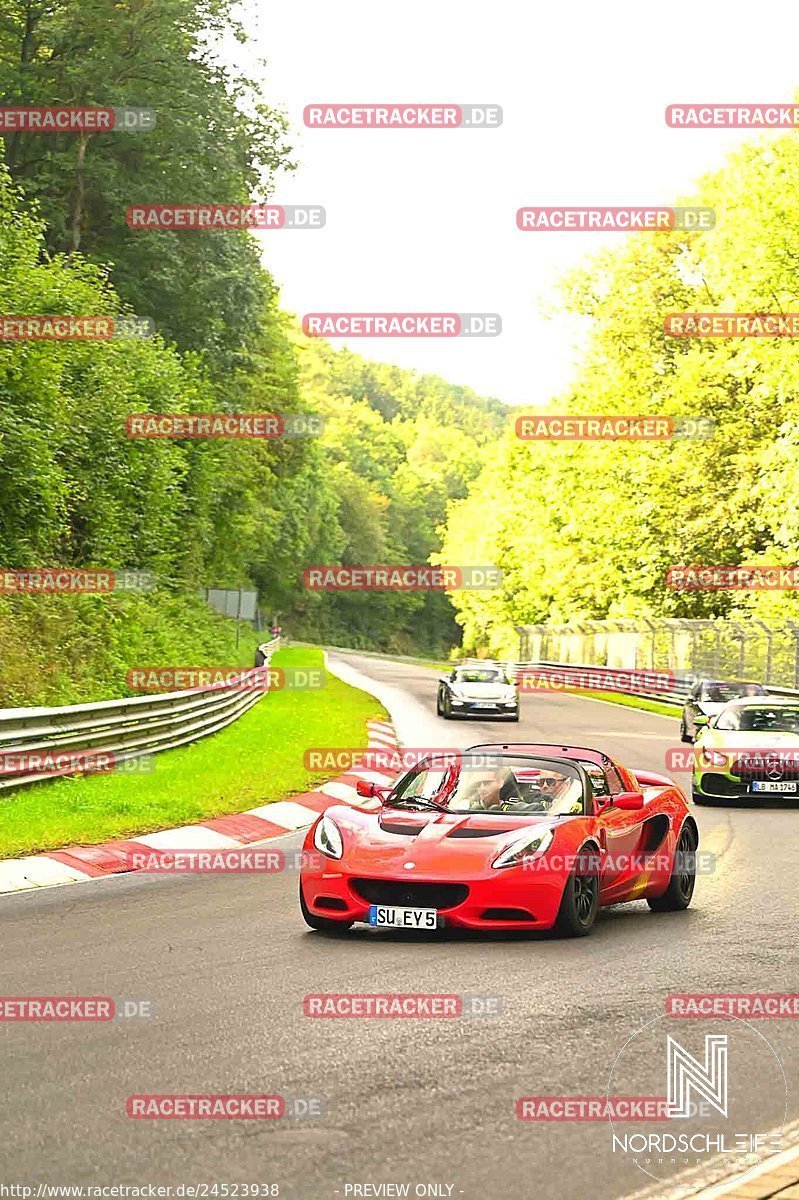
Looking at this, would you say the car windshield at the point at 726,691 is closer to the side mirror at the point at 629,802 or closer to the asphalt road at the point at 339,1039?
the asphalt road at the point at 339,1039

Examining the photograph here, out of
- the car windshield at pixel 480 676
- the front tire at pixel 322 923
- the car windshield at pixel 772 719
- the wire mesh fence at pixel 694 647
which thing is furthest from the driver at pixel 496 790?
→ the wire mesh fence at pixel 694 647

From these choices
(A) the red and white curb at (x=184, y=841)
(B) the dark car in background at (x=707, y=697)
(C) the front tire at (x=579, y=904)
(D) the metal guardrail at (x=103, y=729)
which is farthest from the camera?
(B) the dark car in background at (x=707, y=697)

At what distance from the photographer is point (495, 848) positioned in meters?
10.7

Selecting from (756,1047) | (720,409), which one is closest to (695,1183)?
(756,1047)

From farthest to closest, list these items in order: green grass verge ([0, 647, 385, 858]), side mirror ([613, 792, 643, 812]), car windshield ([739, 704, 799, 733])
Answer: car windshield ([739, 704, 799, 733]) → green grass verge ([0, 647, 385, 858]) → side mirror ([613, 792, 643, 812])

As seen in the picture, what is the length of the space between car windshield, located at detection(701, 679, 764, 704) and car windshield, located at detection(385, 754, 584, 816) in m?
22.4

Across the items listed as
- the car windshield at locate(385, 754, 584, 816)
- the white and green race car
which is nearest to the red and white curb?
the car windshield at locate(385, 754, 584, 816)

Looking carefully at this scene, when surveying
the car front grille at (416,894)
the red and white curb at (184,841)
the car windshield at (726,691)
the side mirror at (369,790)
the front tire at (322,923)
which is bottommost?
the red and white curb at (184,841)

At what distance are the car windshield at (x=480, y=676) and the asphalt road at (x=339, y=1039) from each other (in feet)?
91.3

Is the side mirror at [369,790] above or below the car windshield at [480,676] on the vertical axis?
above

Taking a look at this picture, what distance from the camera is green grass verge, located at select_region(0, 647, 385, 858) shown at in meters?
16.0

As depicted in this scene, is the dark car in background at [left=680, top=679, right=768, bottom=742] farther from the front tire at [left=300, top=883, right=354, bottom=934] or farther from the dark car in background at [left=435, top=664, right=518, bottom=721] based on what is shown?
the front tire at [left=300, top=883, right=354, bottom=934]

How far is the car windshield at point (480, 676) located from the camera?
41.8 meters

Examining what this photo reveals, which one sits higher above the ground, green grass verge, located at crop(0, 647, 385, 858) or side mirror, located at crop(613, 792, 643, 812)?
side mirror, located at crop(613, 792, 643, 812)
